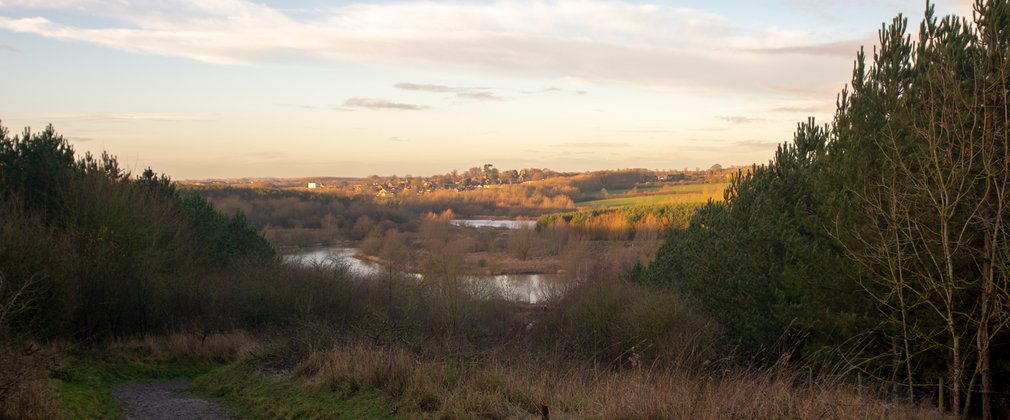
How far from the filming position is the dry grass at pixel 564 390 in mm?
5727

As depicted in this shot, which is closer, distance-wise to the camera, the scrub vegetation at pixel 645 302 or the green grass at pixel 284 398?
the scrub vegetation at pixel 645 302

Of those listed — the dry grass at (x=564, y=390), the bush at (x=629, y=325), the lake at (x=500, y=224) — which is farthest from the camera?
the lake at (x=500, y=224)

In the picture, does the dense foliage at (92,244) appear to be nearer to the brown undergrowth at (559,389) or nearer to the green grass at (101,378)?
the green grass at (101,378)

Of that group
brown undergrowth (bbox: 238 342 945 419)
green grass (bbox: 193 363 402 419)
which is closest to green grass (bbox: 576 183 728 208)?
green grass (bbox: 193 363 402 419)

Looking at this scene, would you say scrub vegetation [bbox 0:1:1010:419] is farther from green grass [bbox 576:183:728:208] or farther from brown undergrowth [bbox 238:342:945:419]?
green grass [bbox 576:183:728:208]

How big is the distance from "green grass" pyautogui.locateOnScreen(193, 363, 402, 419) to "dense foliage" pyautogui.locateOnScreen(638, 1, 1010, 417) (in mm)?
5128

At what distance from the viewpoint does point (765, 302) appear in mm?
18250

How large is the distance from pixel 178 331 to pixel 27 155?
8.43 metres

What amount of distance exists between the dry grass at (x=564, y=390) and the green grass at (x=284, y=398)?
21 cm

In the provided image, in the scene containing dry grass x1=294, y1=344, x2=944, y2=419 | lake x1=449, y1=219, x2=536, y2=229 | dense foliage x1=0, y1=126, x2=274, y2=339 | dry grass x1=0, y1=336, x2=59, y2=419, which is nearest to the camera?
dry grass x1=294, y1=344, x2=944, y2=419

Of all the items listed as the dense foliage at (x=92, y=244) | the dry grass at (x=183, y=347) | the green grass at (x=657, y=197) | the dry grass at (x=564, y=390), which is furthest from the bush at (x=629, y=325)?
the green grass at (x=657, y=197)

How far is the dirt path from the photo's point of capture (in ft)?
38.1

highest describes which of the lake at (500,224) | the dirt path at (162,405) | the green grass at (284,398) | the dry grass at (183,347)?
the green grass at (284,398)

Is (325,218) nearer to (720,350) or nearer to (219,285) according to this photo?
(219,285)
